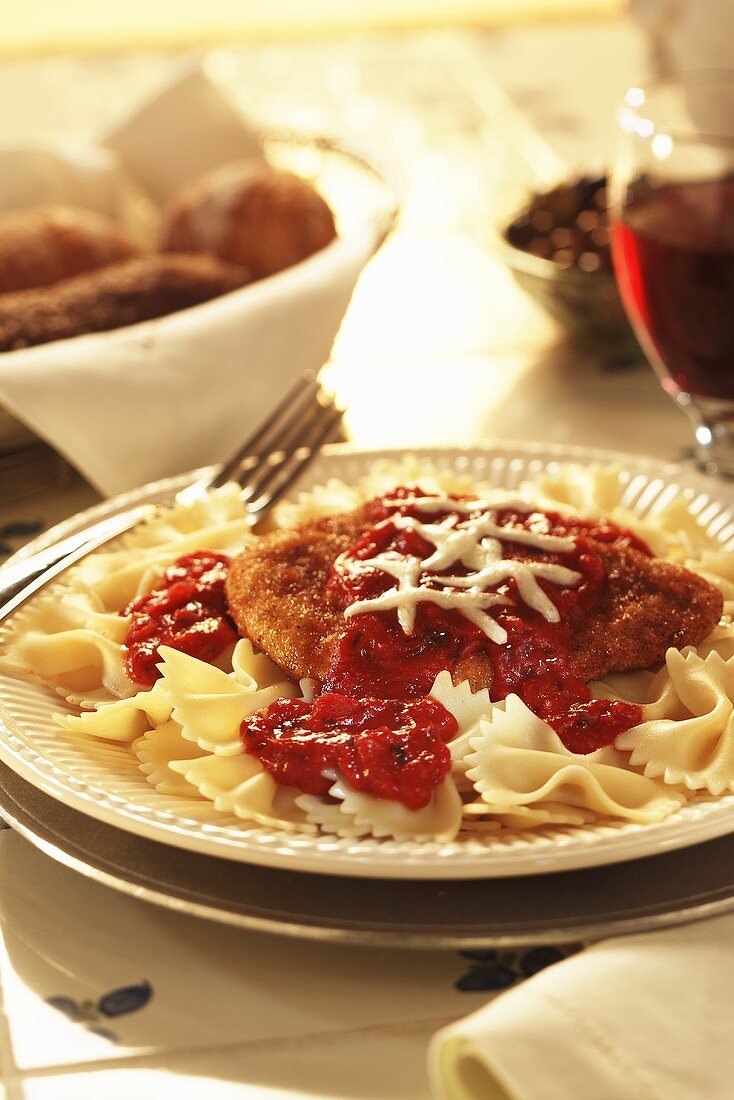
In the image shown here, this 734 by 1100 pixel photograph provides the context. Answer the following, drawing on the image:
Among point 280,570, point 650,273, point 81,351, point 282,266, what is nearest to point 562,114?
point 282,266

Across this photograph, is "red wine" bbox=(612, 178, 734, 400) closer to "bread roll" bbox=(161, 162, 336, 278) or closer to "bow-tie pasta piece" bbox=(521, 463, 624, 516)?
"bow-tie pasta piece" bbox=(521, 463, 624, 516)

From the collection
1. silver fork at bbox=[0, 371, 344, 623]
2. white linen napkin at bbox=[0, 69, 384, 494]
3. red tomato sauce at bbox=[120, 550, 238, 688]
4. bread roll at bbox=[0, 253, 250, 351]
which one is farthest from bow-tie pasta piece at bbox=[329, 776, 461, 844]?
bread roll at bbox=[0, 253, 250, 351]

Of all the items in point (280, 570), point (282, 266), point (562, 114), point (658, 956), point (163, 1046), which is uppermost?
point (562, 114)

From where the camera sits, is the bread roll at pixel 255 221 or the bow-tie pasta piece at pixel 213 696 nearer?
the bow-tie pasta piece at pixel 213 696

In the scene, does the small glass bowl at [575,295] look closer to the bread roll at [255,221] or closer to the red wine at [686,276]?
the red wine at [686,276]

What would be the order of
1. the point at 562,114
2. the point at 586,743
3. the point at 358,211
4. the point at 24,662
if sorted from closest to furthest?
the point at 586,743, the point at 24,662, the point at 358,211, the point at 562,114

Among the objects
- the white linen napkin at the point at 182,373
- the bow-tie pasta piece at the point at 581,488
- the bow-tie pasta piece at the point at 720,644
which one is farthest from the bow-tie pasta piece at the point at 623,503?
the white linen napkin at the point at 182,373

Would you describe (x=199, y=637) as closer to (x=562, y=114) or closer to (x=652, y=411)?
(x=652, y=411)

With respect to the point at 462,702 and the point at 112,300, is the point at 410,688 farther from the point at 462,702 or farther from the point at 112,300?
the point at 112,300
